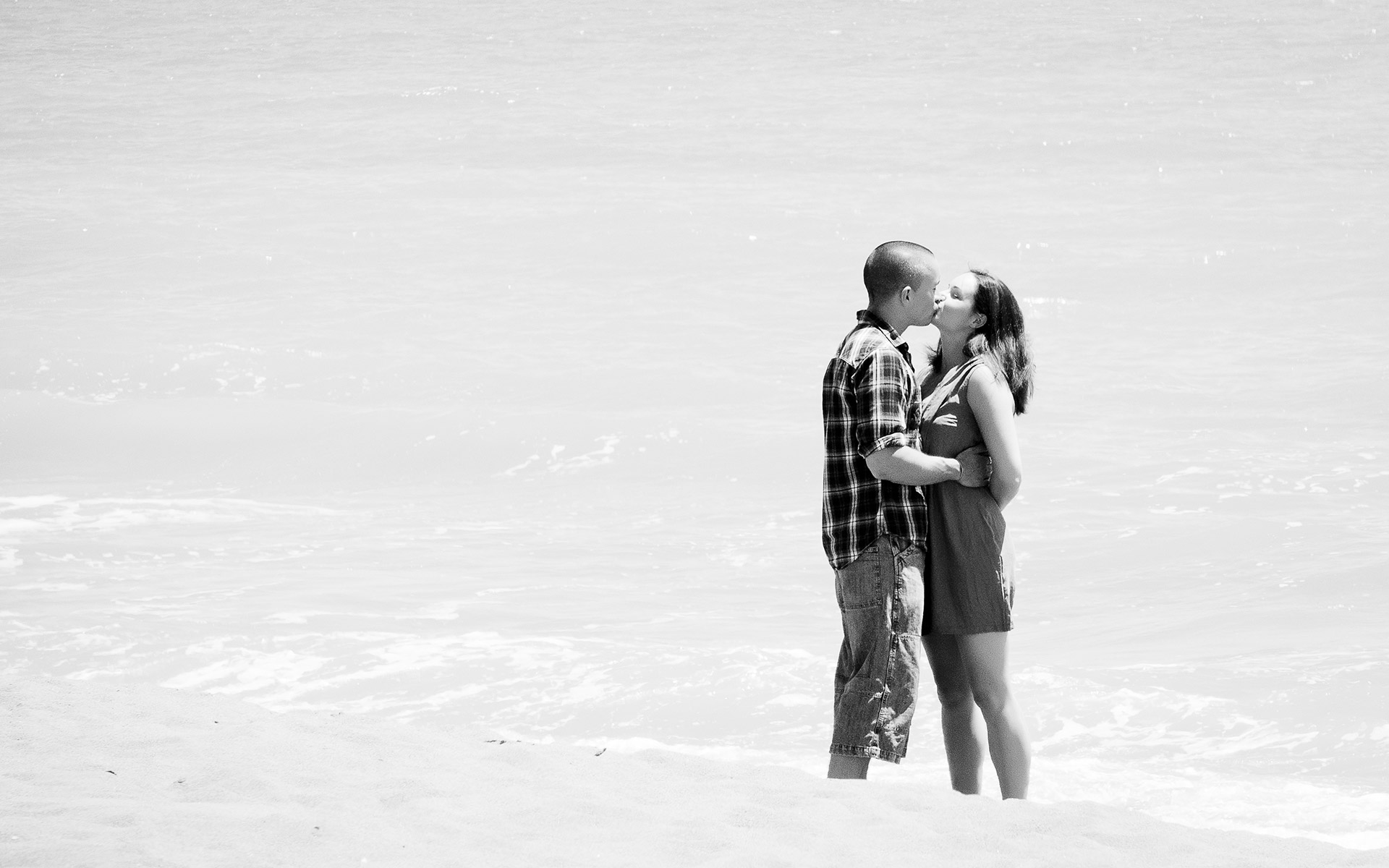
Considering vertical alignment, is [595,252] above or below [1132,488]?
above

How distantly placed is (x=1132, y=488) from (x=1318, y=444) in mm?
2376

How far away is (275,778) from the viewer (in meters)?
3.83

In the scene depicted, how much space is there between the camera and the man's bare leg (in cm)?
384

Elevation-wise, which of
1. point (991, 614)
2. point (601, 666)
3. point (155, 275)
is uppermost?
point (155, 275)

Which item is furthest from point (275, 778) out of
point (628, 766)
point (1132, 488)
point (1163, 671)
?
point (1132, 488)

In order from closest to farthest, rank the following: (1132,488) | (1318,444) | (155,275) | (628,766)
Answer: (628,766)
(1132,488)
(1318,444)
(155,275)

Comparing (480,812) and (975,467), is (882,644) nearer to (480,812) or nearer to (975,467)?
(975,467)

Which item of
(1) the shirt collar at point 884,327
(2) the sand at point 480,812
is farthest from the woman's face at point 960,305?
(2) the sand at point 480,812

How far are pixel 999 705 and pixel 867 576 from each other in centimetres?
56

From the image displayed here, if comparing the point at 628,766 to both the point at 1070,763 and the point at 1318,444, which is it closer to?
the point at 1070,763

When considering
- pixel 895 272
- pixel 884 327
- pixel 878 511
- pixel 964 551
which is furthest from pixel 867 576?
pixel 895 272

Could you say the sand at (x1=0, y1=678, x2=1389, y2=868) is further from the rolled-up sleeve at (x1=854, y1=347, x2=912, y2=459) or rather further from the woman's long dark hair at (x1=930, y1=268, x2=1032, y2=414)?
the woman's long dark hair at (x1=930, y1=268, x2=1032, y2=414)

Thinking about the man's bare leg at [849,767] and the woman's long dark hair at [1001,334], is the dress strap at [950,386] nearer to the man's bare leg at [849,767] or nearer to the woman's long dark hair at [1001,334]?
the woman's long dark hair at [1001,334]

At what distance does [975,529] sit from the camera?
3877 millimetres
